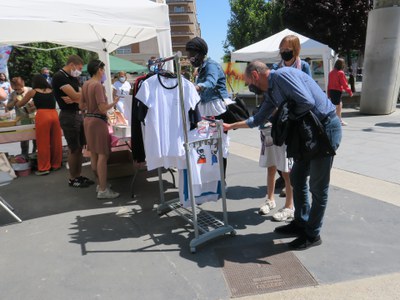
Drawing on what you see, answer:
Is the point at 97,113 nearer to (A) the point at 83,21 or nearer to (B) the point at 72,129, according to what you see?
(B) the point at 72,129

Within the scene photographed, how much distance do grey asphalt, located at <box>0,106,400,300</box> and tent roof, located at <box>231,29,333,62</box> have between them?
21.2 feet

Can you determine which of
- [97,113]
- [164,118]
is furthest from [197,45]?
[97,113]

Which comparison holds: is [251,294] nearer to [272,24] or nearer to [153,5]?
[153,5]

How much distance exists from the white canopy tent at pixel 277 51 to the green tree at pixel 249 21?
17.5 m

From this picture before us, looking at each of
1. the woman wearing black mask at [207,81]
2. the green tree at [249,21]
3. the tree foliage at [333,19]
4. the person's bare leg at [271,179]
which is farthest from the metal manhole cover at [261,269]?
the green tree at [249,21]

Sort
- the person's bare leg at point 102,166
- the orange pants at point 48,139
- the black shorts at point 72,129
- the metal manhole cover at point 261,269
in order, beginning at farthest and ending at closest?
the orange pants at point 48,139 < the black shorts at point 72,129 < the person's bare leg at point 102,166 < the metal manhole cover at point 261,269

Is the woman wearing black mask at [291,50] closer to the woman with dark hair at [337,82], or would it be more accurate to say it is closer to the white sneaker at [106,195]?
the white sneaker at [106,195]

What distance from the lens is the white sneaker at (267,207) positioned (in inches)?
151

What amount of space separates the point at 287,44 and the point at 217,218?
77.4 inches

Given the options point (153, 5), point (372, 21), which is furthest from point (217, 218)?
point (372, 21)

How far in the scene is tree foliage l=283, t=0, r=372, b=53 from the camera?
50.3 ft

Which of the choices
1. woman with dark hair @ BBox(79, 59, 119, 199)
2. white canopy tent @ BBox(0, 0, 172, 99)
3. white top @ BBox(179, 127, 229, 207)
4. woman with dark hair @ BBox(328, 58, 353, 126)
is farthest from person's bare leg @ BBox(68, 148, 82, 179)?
woman with dark hair @ BBox(328, 58, 353, 126)

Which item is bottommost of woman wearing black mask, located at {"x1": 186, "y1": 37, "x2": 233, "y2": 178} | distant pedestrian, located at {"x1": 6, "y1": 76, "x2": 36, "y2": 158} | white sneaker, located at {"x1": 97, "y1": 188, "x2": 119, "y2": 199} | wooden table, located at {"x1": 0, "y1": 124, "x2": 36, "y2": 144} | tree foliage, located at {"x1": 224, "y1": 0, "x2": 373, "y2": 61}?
white sneaker, located at {"x1": 97, "y1": 188, "x2": 119, "y2": 199}

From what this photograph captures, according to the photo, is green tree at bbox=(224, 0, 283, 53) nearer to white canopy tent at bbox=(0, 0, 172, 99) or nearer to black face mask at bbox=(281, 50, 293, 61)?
white canopy tent at bbox=(0, 0, 172, 99)
